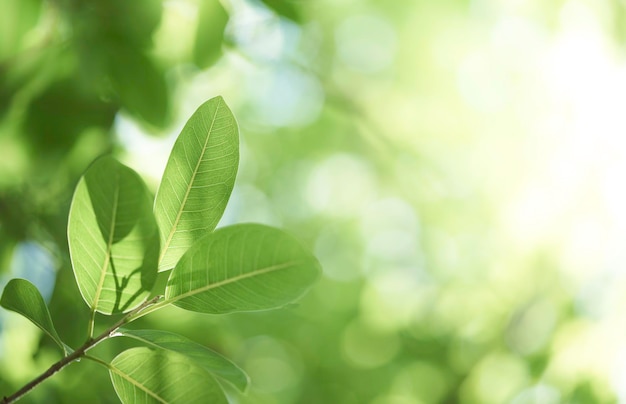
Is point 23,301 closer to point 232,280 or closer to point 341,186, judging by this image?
point 232,280

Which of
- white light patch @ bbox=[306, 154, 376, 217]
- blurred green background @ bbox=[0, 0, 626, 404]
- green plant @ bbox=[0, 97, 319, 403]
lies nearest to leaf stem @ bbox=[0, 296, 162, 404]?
green plant @ bbox=[0, 97, 319, 403]

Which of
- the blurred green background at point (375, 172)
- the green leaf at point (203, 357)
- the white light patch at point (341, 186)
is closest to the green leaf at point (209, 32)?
A: the blurred green background at point (375, 172)

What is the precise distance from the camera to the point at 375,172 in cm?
395

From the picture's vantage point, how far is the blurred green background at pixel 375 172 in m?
1.22

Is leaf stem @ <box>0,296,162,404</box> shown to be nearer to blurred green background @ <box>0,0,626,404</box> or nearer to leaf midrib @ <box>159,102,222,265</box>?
leaf midrib @ <box>159,102,222,265</box>

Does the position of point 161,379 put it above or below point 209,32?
below

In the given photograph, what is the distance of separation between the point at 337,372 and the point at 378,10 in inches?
107

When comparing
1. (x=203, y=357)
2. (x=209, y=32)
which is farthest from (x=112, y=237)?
(x=209, y=32)

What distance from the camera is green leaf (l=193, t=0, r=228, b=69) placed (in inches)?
41.6

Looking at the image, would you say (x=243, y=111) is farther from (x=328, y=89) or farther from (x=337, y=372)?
(x=337, y=372)

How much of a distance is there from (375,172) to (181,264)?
3516 mm

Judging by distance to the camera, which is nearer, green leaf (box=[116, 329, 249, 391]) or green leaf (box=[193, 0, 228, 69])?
green leaf (box=[116, 329, 249, 391])

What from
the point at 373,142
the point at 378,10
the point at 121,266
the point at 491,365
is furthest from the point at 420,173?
the point at 121,266

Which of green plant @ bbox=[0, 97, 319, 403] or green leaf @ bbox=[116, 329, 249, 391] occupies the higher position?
green plant @ bbox=[0, 97, 319, 403]
